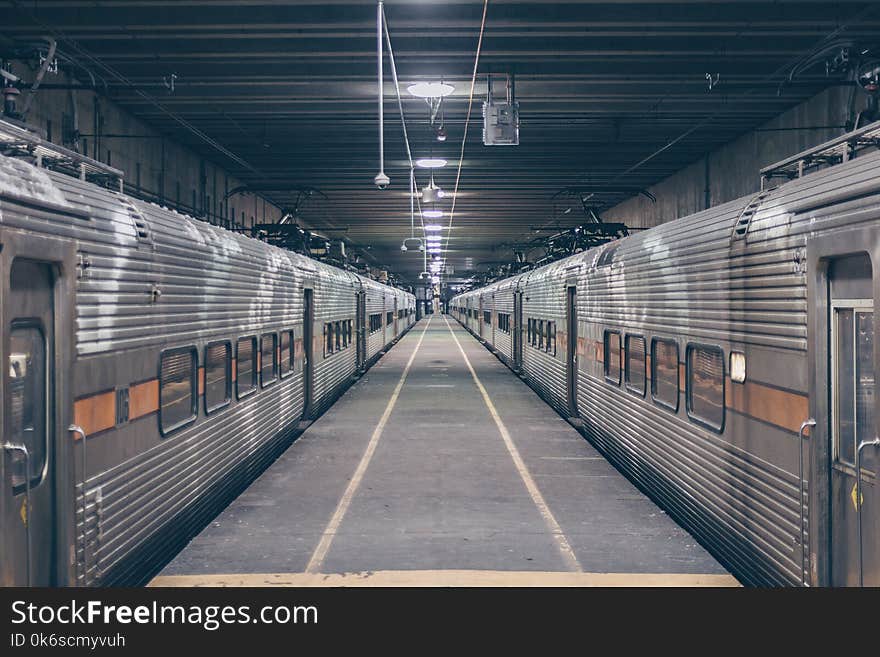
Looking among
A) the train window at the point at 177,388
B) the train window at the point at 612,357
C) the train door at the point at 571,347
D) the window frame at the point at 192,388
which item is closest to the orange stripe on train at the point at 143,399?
the train window at the point at 177,388

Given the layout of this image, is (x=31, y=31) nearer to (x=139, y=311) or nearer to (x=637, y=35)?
(x=139, y=311)

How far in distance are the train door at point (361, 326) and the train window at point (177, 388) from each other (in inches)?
598

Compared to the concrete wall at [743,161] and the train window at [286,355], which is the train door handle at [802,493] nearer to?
the concrete wall at [743,161]

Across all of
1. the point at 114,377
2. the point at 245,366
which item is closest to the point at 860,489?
the point at 114,377

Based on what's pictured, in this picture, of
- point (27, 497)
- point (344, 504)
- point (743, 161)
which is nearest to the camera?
point (27, 497)

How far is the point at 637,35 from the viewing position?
10.5 metres

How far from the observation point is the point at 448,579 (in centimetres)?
625

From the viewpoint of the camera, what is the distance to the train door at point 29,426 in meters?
4.21

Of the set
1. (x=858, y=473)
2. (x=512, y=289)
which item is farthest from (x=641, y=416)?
(x=512, y=289)

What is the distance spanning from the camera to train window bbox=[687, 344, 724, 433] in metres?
6.95

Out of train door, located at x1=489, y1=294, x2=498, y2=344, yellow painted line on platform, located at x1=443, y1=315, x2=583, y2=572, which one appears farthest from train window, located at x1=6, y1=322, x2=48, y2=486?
train door, located at x1=489, y1=294, x2=498, y2=344

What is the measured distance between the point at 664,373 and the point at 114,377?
235 inches

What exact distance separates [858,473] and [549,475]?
5.97 metres

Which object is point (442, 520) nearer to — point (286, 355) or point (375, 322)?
point (286, 355)
